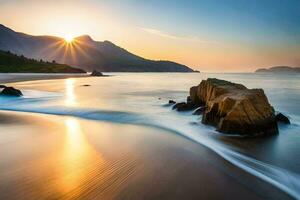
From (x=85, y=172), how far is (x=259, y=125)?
8.35m

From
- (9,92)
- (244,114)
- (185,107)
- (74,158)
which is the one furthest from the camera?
(9,92)

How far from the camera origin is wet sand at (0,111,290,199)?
659cm

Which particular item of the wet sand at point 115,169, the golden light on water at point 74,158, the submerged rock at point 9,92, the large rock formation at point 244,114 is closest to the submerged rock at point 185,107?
the large rock formation at point 244,114

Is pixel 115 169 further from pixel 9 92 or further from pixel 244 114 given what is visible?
pixel 9 92

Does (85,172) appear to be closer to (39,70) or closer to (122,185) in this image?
(122,185)

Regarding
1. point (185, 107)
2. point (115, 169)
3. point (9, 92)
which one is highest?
point (115, 169)

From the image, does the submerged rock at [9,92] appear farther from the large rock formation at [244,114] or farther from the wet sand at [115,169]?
the large rock formation at [244,114]

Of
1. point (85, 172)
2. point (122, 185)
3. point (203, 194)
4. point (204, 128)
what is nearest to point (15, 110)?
point (204, 128)

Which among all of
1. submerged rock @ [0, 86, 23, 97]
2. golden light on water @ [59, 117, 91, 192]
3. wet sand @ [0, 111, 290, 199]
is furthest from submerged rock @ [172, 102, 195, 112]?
submerged rock @ [0, 86, 23, 97]

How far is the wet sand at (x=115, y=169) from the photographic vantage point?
659 cm

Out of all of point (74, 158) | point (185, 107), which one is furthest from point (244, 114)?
point (185, 107)

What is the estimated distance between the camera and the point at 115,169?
26.5 feet

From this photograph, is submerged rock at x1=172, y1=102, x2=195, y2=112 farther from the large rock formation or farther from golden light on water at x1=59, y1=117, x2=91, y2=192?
golden light on water at x1=59, y1=117, x2=91, y2=192

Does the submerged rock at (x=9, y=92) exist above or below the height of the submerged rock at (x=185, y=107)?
below
